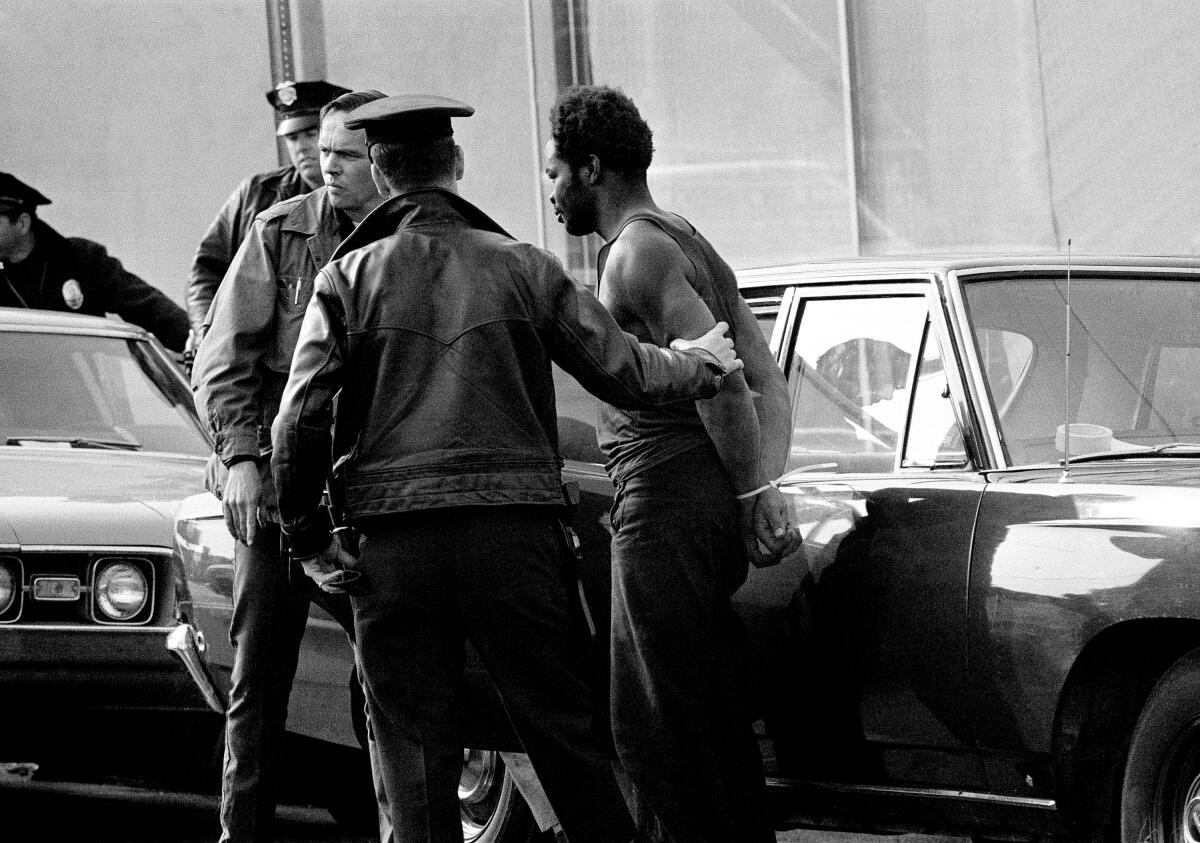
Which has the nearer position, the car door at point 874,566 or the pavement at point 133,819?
the car door at point 874,566

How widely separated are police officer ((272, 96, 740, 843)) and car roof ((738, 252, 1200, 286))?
3.34 feet

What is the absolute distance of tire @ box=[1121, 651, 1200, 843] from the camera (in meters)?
3.79

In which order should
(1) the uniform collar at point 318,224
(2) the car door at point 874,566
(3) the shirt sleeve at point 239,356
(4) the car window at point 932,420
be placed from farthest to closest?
(1) the uniform collar at point 318,224 → (3) the shirt sleeve at point 239,356 → (4) the car window at point 932,420 → (2) the car door at point 874,566

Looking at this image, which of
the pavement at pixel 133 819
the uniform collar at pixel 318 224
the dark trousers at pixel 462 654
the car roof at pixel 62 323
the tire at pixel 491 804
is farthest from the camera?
the car roof at pixel 62 323

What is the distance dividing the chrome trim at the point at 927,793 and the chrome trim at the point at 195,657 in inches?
73.9

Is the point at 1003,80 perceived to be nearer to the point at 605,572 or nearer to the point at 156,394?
the point at 156,394

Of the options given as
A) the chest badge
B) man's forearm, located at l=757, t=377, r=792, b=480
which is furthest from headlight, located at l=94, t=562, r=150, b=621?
man's forearm, located at l=757, t=377, r=792, b=480

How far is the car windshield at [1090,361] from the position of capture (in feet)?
14.2

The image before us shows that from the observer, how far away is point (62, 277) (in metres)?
7.95

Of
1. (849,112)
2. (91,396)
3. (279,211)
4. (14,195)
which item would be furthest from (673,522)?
(849,112)

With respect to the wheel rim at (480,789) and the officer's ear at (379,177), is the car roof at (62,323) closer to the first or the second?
the wheel rim at (480,789)

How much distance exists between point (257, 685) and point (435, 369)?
1.35 m

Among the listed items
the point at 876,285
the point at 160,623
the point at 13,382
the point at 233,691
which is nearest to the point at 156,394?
the point at 13,382

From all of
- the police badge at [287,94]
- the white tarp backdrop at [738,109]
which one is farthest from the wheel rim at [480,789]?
the white tarp backdrop at [738,109]
